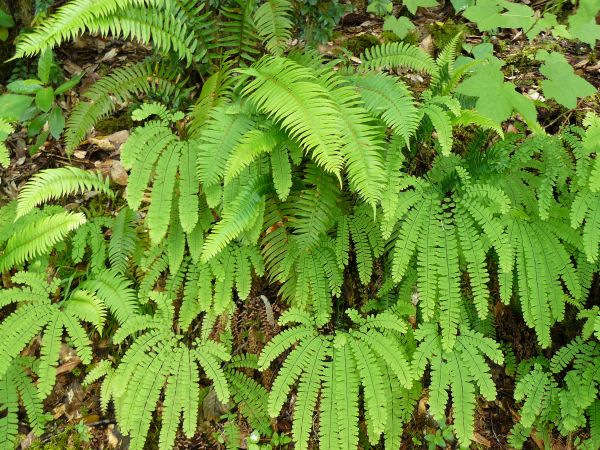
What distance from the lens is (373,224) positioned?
336cm

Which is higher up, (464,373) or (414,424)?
(464,373)

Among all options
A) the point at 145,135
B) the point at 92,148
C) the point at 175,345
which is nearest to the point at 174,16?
the point at 145,135

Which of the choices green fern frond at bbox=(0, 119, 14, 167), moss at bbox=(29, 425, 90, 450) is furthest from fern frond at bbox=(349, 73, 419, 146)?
moss at bbox=(29, 425, 90, 450)

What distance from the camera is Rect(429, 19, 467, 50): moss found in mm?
4664

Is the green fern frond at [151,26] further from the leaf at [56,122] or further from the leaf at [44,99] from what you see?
the leaf at [56,122]

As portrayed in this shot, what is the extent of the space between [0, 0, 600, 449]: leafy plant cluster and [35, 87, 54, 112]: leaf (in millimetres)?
833

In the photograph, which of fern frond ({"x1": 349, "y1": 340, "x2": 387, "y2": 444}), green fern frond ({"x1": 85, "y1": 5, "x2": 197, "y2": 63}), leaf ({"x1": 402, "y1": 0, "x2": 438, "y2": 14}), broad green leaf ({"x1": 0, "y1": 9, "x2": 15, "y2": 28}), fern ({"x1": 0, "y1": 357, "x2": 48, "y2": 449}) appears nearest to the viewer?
fern frond ({"x1": 349, "y1": 340, "x2": 387, "y2": 444})

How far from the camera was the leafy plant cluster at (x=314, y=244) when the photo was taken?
117 inches

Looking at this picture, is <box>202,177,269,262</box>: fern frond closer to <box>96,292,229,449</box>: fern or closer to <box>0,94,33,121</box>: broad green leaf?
<box>96,292,229,449</box>: fern

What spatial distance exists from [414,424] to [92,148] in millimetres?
3582

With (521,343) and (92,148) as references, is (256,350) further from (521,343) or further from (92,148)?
(92,148)

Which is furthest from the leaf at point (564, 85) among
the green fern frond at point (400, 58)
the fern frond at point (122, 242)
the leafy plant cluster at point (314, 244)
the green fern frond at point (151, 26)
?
the fern frond at point (122, 242)

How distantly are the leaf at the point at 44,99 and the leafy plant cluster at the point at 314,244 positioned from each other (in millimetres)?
833

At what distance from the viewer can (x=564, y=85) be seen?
3.47 m
